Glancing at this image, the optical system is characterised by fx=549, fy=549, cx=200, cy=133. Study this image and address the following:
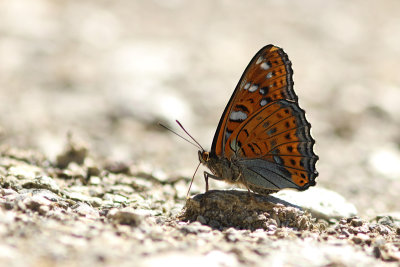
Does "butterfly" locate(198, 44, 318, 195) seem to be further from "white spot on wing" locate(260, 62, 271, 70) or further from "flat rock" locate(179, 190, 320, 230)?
"flat rock" locate(179, 190, 320, 230)

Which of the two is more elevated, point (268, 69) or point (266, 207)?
point (268, 69)

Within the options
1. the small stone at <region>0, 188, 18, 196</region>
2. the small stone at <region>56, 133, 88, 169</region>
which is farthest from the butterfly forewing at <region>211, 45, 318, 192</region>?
the small stone at <region>56, 133, 88, 169</region>

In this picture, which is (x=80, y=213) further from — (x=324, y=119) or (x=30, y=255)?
(x=324, y=119)

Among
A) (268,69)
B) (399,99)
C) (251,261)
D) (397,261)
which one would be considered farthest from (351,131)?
(251,261)

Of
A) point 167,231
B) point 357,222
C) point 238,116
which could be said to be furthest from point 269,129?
point 167,231

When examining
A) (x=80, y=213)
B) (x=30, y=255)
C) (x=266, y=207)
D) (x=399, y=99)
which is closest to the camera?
(x=30, y=255)

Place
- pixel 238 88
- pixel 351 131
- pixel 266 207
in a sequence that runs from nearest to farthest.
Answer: pixel 266 207, pixel 238 88, pixel 351 131
